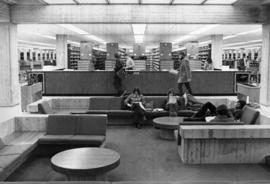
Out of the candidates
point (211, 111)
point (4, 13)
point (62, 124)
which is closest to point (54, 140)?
point (62, 124)

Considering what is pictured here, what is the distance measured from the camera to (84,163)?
464cm

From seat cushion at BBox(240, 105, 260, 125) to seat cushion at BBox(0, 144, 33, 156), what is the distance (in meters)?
4.51

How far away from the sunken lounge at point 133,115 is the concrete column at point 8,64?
0.03 m

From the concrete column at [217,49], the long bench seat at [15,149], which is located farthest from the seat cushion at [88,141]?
the concrete column at [217,49]

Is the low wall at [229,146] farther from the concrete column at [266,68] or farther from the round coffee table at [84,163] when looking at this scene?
the concrete column at [266,68]

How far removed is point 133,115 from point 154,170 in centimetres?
357

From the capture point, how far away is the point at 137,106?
8.67 metres

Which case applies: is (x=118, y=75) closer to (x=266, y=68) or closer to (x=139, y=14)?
(x=139, y=14)

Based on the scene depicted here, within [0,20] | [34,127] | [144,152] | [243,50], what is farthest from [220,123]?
[243,50]

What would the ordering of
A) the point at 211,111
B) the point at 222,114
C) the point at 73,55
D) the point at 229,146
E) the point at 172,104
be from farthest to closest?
the point at 73,55 < the point at 172,104 < the point at 211,111 < the point at 222,114 < the point at 229,146

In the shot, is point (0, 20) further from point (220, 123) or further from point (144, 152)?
point (220, 123)

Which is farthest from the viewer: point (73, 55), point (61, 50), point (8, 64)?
point (73, 55)

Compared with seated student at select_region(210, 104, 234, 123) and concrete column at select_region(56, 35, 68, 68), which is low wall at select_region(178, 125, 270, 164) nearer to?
seated student at select_region(210, 104, 234, 123)

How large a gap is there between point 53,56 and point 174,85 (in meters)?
31.8
